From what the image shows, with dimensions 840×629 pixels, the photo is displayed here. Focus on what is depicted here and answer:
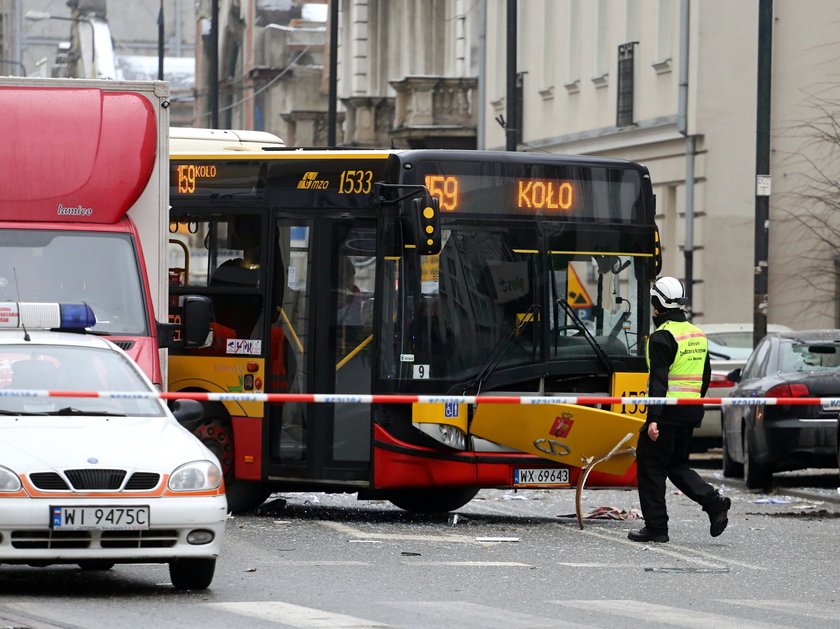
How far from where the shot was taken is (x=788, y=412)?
19.5 m

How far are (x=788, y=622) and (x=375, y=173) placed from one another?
20.8 ft

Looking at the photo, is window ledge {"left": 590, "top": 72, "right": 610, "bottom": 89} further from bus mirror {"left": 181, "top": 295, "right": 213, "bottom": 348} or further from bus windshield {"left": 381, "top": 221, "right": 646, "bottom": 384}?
bus mirror {"left": 181, "top": 295, "right": 213, "bottom": 348}

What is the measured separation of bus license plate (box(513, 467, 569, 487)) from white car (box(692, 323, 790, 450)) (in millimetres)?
8244

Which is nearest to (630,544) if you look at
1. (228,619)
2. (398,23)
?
(228,619)

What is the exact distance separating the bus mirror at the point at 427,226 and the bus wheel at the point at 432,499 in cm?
253

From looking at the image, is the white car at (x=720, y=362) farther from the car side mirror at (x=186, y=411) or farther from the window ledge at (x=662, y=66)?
the car side mirror at (x=186, y=411)

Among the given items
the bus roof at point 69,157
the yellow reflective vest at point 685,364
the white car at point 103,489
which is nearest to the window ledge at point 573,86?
the bus roof at point 69,157

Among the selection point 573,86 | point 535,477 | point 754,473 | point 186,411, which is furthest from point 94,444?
point 573,86

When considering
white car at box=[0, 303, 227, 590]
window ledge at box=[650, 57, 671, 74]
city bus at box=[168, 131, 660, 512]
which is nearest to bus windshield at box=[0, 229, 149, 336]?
city bus at box=[168, 131, 660, 512]

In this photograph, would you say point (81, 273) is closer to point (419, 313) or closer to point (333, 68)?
point (419, 313)

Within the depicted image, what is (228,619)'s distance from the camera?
10.0 m

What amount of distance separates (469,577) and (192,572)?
1846 mm

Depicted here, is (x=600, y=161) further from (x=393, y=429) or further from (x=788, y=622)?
(x=788, y=622)

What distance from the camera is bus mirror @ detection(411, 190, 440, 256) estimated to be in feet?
49.7
